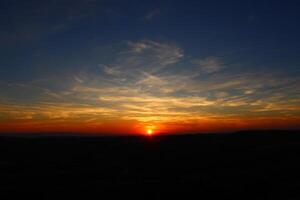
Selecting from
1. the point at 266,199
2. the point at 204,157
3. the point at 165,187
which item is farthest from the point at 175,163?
the point at 266,199

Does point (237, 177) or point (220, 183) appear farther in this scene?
point (237, 177)

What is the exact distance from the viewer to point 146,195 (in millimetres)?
26266

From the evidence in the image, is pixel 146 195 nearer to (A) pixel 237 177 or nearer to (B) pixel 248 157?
(A) pixel 237 177

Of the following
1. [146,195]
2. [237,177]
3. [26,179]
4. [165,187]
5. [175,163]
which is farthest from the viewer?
[175,163]

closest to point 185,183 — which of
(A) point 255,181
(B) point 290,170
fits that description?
(A) point 255,181

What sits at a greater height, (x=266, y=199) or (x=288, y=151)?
(x=288, y=151)

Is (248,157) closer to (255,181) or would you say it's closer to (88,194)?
(255,181)

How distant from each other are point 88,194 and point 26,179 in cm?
1295

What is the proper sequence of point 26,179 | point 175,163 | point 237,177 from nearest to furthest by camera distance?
point 237,177
point 26,179
point 175,163

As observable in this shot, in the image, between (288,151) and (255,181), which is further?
(288,151)

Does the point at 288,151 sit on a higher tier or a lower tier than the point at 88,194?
higher

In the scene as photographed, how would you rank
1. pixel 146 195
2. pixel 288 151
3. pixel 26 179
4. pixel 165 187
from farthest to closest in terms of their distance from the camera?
1. pixel 288 151
2. pixel 26 179
3. pixel 165 187
4. pixel 146 195

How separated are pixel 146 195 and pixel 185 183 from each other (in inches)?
236

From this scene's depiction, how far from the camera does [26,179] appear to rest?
3481cm
